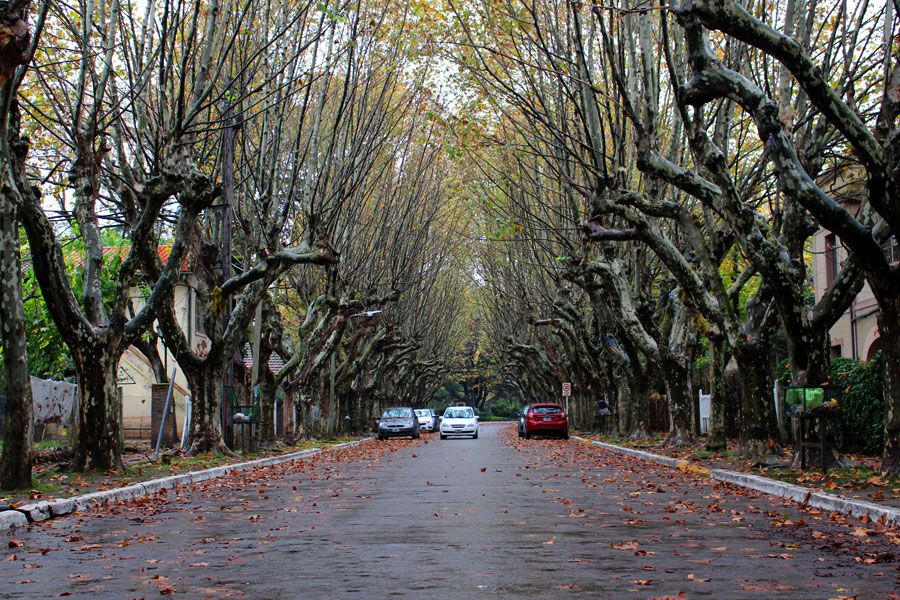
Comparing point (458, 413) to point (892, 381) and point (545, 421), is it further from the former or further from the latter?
point (892, 381)

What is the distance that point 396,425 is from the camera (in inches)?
1838

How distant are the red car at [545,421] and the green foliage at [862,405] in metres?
20.4

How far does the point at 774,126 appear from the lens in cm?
1362

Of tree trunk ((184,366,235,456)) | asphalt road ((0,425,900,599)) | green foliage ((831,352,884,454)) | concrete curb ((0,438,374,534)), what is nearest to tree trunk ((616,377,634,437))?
green foliage ((831,352,884,454))

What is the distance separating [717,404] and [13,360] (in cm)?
1629

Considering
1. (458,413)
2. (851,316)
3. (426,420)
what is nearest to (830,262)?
(851,316)

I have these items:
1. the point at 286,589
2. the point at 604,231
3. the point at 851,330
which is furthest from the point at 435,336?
the point at 286,589

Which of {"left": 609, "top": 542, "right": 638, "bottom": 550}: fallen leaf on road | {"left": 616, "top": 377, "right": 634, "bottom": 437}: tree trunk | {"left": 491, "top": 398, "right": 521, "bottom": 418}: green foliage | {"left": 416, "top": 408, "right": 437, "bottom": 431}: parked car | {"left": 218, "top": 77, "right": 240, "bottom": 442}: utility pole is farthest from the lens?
{"left": 491, "top": 398, "right": 521, "bottom": 418}: green foliage

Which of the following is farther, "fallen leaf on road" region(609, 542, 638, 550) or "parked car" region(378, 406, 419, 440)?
"parked car" region(378, 406, 419, 440)

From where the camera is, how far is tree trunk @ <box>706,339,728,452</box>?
23516 millimetres

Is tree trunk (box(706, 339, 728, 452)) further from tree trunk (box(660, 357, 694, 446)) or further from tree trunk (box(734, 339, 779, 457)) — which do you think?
tree trunk (box(734, 339, 779, 457))

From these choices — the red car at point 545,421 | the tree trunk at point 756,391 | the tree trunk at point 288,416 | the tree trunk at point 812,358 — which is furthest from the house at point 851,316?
the tree trunk at point 288,416

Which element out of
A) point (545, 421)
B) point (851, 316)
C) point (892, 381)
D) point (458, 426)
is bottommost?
point (458, 426)

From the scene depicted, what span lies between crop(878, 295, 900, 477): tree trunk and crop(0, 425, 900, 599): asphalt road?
6.36ft
